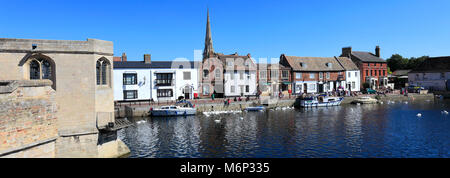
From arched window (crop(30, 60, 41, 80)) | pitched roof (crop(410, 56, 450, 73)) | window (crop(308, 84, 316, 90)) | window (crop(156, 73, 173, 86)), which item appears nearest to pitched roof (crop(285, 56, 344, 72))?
window (crop(308, 84, 316, 90))

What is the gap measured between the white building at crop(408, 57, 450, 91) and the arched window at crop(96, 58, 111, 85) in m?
86.9

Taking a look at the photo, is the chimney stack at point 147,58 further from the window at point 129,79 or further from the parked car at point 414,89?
the parked car at point 414,89

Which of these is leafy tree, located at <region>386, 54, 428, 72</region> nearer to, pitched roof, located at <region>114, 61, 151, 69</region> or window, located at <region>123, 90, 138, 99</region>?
pitched roof, located at <region>114, 61, 151, 69</region>

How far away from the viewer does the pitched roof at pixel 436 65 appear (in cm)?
7656

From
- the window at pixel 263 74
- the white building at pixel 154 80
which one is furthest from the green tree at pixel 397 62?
the white building at pixel 154 80

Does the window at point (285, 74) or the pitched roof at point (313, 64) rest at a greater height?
the pitched roof at point (313, 64)

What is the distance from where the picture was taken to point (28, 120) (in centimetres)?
1383

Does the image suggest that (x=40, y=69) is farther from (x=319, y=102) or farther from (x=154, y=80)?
(x=319, y=102)

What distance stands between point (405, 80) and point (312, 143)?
274 ft

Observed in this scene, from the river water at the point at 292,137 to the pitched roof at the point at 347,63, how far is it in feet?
120

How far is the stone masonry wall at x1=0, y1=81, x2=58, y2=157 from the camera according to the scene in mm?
12734

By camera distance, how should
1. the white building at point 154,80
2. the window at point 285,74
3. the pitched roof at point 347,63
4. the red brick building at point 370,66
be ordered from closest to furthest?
the white building at point 154,80 < the window at point 285,74 < the pitched roof at point 347,63 < the red brick building at point 370,66

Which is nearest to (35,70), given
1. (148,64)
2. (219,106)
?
(219,106)
